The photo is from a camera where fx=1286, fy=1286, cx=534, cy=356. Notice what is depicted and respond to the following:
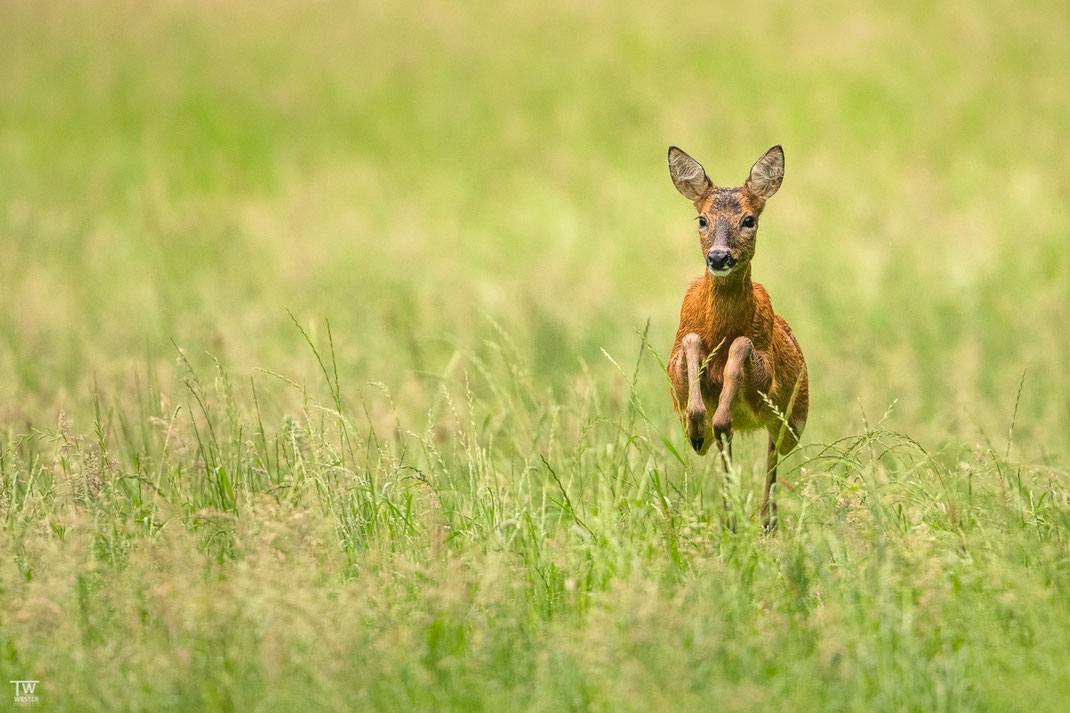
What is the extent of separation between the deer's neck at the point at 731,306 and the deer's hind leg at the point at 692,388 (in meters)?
0.07

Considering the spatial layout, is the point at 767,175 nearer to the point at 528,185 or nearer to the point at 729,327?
the point at 729,327

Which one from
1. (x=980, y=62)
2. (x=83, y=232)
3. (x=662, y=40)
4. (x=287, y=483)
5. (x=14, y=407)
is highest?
(x=662, y=40)

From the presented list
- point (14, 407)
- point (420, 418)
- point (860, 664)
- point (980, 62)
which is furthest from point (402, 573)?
point (980, 62)

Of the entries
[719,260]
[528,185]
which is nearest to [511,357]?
[528,185]

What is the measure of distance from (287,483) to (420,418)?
4.19 m

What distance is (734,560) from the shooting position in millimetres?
3836

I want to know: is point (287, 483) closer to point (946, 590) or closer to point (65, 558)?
point (65, 558)

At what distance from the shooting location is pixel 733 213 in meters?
3.28

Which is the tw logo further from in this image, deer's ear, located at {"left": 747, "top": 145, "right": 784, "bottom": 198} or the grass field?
deer's ear, located at {"left": 747, "top": 145, "right": 784, "bottom": 198}

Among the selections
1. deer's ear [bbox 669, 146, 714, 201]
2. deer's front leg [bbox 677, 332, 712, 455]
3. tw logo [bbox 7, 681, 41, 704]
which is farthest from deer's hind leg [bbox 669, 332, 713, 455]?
tw logo [bbox 7, 681, 41, 704]

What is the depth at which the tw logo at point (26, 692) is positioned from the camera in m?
3.37

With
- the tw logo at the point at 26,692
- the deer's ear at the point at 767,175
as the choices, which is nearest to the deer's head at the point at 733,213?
the deer's ear at the point at 767,175

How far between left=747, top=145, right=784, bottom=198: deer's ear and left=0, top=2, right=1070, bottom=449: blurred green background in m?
4.21

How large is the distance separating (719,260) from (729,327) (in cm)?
23
